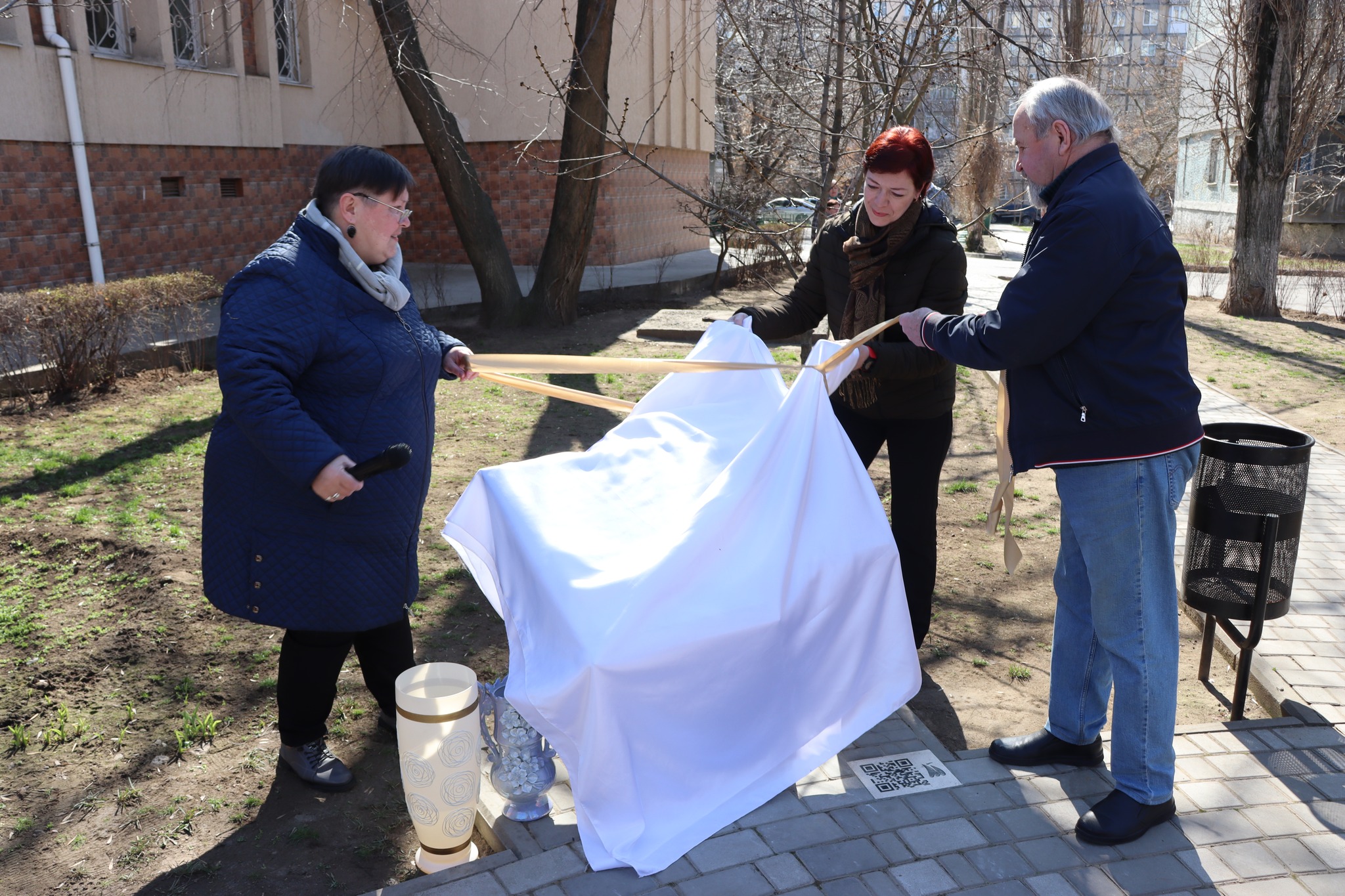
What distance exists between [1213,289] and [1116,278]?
18.0 m

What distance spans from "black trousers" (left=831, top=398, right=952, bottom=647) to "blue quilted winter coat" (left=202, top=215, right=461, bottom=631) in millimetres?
1679

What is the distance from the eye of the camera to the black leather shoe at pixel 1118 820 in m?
2.88

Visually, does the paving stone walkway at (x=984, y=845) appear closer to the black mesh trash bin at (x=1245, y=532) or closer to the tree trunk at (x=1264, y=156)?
the black mesh trash bin at (x=1245, y=532)

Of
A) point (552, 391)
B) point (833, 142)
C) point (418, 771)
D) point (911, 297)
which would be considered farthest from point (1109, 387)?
point (833, 142)

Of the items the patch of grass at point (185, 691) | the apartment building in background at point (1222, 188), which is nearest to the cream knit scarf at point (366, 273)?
the patch of grass at point (185, 691)

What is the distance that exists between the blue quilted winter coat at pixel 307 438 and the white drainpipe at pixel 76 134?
32.5ft

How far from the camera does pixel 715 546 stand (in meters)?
2.89

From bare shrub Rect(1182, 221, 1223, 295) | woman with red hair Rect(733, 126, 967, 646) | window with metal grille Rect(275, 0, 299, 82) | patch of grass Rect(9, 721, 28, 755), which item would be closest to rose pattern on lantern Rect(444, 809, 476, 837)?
patch of grass Rect(9, 721, 28, 755)

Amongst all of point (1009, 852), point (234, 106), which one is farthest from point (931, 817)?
point (234, 106)

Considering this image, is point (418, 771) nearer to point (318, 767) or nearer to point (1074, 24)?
point (318, 767)

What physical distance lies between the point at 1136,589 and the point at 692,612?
1.32 metres

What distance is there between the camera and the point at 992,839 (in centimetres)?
290

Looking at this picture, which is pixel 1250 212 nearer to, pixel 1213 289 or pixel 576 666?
pixel 1213 289

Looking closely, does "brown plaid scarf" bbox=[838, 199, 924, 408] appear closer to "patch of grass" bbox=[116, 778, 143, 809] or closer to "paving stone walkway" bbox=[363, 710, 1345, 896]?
"paving stone walkway" bbox=[363, 710, 1345, 896]
